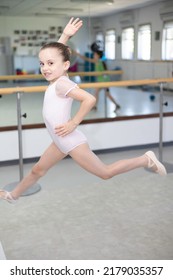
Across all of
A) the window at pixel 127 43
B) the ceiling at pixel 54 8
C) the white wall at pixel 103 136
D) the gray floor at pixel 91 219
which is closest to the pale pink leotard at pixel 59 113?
the gray floor at pixel 91 219

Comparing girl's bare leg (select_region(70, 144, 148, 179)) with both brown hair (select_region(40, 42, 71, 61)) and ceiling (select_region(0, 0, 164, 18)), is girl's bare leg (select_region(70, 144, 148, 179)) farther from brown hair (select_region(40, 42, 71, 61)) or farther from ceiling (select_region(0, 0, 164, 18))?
ceiling (select_region(0, 0, 164, 18))

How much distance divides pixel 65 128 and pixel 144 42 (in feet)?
29.1

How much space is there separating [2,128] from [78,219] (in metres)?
1.74

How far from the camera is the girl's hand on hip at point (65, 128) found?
6.55 ft

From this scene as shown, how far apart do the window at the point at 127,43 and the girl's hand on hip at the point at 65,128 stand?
279 inches

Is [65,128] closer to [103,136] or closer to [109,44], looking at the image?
[103,136]

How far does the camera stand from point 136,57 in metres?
10.2

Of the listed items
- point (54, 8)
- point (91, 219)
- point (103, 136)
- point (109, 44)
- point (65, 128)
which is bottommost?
point (91, 219)

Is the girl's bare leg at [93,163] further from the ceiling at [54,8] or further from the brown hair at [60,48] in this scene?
the ceiling at [54,8]

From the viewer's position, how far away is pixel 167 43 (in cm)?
1031

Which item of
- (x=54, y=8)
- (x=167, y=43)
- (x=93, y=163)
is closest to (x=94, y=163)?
(x=93, y=163)
